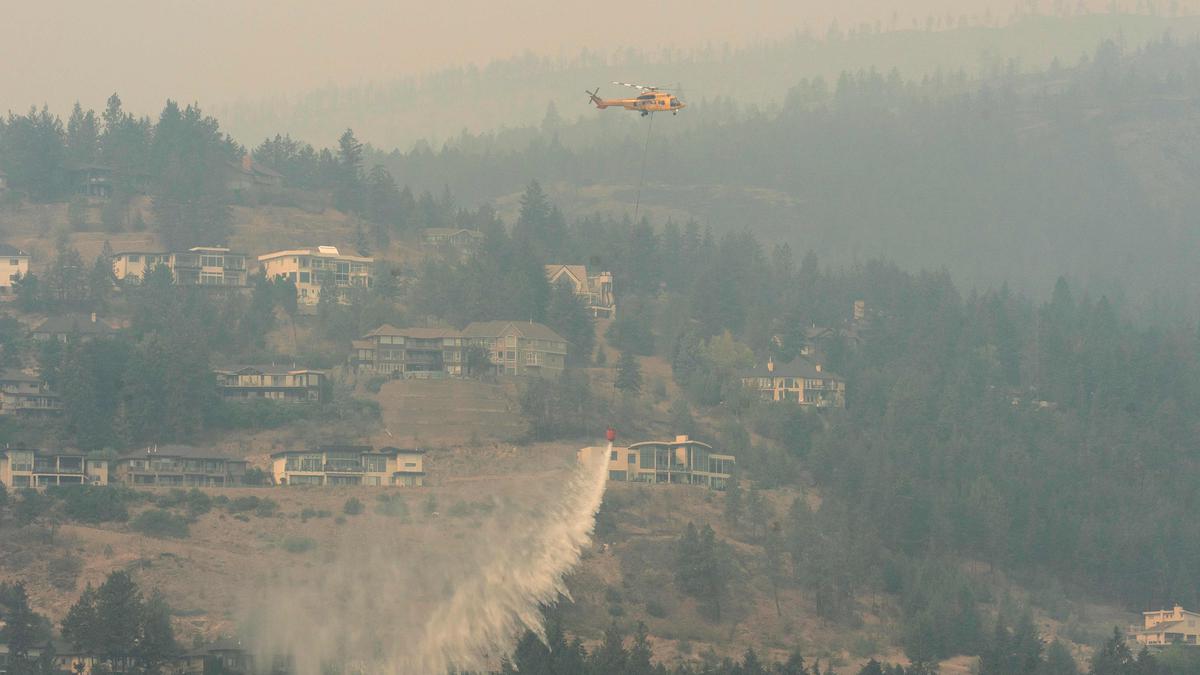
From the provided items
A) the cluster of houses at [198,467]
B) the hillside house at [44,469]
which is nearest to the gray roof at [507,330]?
the cluster of houses at [198,467]

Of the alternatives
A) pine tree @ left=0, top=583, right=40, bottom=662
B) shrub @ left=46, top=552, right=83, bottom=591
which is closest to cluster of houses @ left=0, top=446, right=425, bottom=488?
shrub @ left=46, top=552, right=83, bottom=591

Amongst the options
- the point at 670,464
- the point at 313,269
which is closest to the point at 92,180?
the point at 313,269

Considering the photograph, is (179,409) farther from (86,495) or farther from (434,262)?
(434,262)

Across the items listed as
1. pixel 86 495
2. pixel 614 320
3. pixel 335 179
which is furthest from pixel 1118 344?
pixel 86 495

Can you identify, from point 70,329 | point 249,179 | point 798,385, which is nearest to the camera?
point 70,329

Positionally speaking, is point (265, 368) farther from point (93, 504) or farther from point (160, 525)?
point (160, 525)
